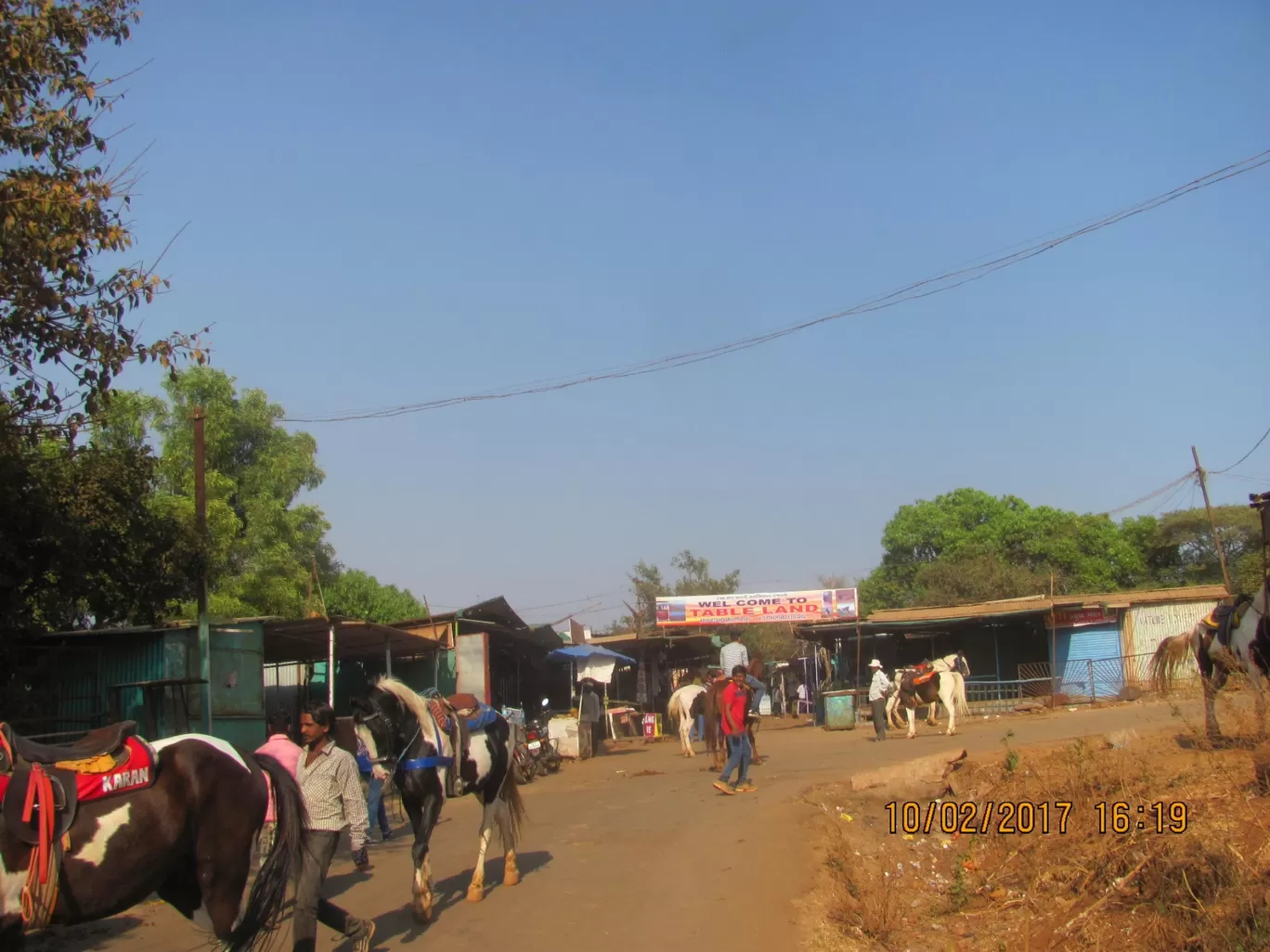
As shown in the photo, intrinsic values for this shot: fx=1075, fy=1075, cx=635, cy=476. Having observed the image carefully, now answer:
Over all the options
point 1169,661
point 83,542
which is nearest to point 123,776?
point 83,542

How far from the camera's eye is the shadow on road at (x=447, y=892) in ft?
26.2

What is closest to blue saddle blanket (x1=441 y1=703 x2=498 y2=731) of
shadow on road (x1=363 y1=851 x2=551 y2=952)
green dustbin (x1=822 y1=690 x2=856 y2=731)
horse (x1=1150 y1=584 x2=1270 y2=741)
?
shadow on road (x1=363 y1=851 x2=551 y2=952)

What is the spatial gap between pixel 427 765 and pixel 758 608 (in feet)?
90.5

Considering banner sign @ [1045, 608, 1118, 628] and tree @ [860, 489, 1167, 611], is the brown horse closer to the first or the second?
banner sign @ [1045, 608, 1118, 628]

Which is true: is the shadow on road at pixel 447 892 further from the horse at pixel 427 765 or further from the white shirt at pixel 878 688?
the white shirt at pixel 878 688

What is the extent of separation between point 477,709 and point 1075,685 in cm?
2303

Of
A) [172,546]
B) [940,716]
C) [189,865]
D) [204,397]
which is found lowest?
[940,716]

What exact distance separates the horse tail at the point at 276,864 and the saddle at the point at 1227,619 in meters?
10.6

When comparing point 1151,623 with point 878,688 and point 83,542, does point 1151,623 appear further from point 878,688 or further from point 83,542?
point 83,542

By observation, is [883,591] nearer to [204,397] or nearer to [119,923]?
[204,397]

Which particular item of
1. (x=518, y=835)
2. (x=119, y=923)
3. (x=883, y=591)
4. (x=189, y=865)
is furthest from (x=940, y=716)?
(x=883, y=591)

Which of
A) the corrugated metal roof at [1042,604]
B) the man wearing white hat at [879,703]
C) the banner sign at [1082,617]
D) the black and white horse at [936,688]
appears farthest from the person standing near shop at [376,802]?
the banner sign at [1082,617]

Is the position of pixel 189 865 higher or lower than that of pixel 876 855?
higher

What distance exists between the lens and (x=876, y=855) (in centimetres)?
1045
